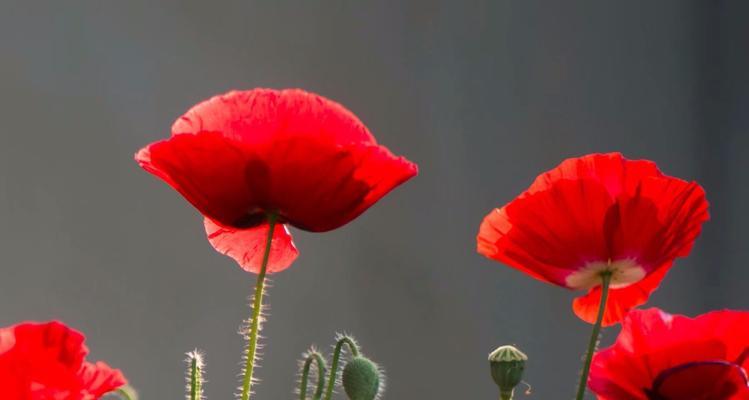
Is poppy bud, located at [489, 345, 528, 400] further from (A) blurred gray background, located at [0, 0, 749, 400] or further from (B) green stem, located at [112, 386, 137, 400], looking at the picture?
(A) blurred gray background, located at [0, 0, 749, 400]

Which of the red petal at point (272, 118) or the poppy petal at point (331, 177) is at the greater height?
the red petal at point (272, 118)

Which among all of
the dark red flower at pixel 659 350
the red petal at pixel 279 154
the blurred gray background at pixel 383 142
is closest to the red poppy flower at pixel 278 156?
the red petal at pixel 279 154

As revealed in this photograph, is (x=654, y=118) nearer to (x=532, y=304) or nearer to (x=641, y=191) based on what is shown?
(x=532, y=304)

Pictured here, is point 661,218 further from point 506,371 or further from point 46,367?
point 46,367

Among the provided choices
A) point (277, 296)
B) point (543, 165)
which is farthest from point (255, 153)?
point (543, 165)

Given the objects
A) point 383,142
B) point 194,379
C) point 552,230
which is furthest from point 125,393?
point 383,142

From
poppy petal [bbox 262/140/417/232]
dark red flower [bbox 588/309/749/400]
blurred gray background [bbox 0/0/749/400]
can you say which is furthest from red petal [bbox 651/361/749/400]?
blurred gray background [bbox 0/0/749/400]

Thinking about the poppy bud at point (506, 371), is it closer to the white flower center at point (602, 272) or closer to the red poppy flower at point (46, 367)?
the white flower center at point (602, 272)
